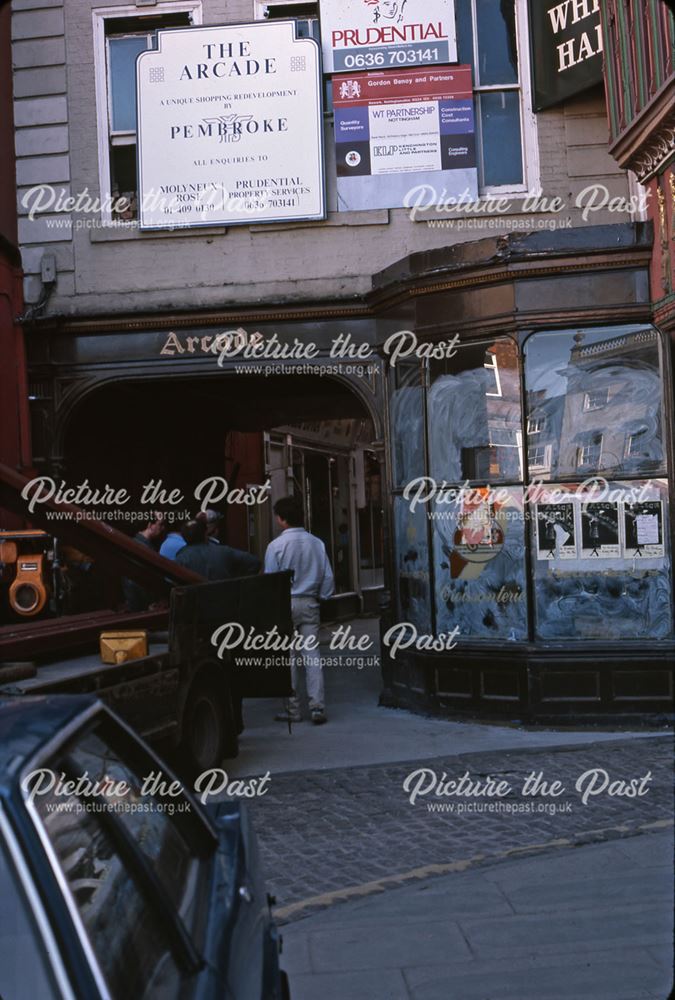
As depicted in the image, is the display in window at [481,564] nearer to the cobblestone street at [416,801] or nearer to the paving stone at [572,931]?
the cobblestone street at [416,801]

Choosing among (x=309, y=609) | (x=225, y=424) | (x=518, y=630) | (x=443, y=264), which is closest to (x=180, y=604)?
(x=309, y=609)

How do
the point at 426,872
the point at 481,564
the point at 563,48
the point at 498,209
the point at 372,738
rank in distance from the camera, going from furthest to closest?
the point at 498,209 → the point at 563,48 → the point at 481,564 → the point at 372,738 → the point at 426,872

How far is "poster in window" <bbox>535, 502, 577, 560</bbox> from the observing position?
32.8ft

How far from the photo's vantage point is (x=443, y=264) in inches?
406

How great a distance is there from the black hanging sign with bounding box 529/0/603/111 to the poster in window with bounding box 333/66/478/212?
27.7 inches

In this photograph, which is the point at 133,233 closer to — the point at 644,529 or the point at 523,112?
the point at 523,112

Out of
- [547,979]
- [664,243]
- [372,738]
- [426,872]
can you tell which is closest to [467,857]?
[426,872]

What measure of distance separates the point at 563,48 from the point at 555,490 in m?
4.42

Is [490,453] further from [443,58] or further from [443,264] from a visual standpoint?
[443,58]

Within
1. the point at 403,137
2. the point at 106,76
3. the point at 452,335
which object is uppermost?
the point at 106,76

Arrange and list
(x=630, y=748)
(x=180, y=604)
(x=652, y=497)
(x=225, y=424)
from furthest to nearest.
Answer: (x=225, y=424), (x=652, y=497), (x=630, y=748), (x=180, y=604)

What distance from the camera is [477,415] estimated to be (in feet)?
33.9

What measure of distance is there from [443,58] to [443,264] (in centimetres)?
259

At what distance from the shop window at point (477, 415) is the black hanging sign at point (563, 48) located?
2.82 m
